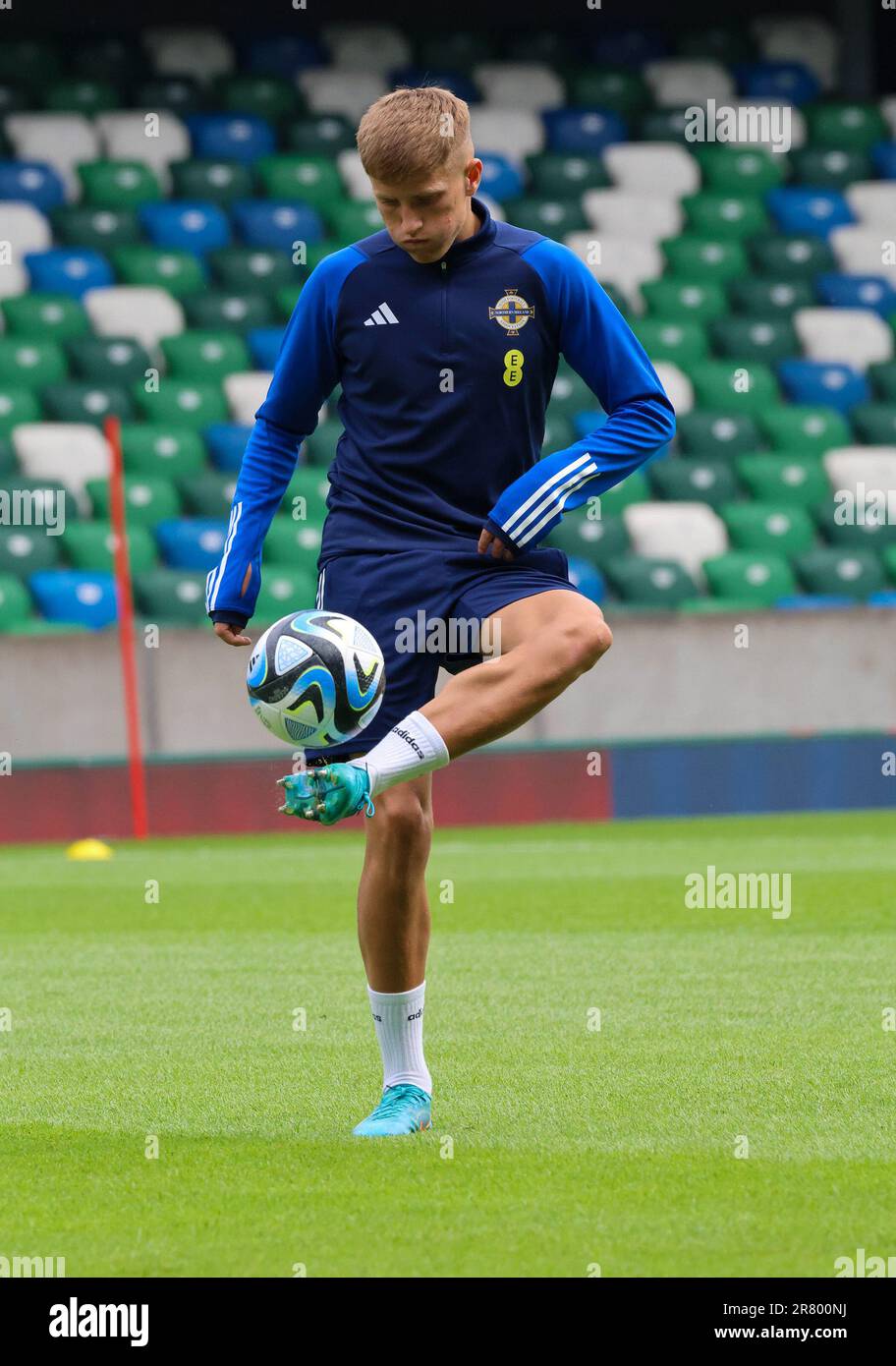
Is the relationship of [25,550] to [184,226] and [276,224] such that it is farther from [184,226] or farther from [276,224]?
[276,224]

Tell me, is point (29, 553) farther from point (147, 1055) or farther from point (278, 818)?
point (147, 1055)

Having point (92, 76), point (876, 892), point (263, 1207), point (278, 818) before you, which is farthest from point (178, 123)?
point (263, 1207)

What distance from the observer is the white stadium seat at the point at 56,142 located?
64.8 ft

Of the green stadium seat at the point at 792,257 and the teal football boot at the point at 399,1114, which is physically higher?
the green stadium seat at the point at 792,257

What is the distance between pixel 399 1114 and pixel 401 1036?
0.79 ft

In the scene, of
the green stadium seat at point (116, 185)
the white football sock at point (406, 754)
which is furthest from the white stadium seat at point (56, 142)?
the white football sock at point (406, 754)

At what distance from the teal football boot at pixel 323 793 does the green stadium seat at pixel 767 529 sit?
14.2m

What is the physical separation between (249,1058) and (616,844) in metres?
7.35

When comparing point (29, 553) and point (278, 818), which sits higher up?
point (29, 553)

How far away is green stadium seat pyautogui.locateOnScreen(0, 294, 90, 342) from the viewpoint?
1791cm

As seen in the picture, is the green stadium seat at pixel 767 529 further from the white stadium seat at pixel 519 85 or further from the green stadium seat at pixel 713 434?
the white stadium seat at pixel 519 85

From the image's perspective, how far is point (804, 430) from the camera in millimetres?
19203
